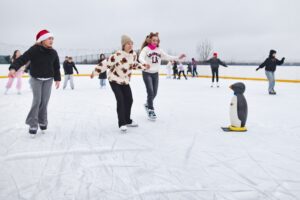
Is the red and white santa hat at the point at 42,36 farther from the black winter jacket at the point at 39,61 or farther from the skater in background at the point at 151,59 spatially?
the skater in background at the point at 151,59

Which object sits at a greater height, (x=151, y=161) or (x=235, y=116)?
(x=235, y=116)

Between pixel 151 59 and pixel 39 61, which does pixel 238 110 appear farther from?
pixel 39 61

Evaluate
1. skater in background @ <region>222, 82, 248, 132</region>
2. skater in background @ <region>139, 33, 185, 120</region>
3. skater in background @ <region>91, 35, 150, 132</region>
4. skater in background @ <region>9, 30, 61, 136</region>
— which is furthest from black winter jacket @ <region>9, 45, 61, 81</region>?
skater in background @ <region>222, 82, 248, 132</region>

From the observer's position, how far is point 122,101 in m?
3.39

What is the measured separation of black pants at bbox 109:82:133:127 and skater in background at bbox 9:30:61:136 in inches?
31.4

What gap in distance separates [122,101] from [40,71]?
41.3 inches

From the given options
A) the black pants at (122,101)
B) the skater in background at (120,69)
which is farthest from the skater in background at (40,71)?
the black pants at (122,101)

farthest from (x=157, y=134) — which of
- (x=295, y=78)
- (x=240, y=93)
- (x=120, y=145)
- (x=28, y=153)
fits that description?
(x=295, y=78)

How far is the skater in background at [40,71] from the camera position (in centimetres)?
294

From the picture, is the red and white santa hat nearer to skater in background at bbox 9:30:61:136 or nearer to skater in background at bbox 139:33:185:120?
skater in background at bbox 9:30:61:136

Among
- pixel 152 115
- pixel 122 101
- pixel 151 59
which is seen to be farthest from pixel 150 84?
pixel 122 101

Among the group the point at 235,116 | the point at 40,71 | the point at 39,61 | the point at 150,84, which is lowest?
the point at 235,116

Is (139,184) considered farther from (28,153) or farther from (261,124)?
(261,124)

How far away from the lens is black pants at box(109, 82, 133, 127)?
11.0 ft
